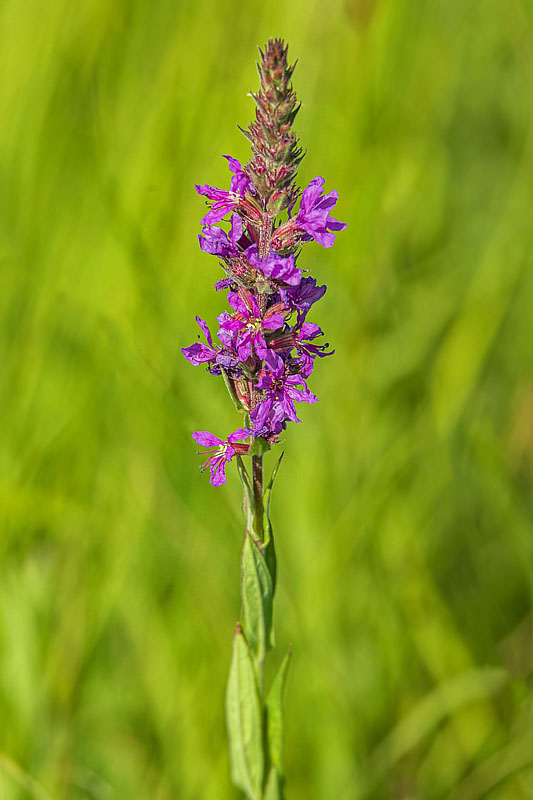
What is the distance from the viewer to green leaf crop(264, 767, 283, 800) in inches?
67.6

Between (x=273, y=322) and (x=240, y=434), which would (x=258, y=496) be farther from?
(x=273, y=322)

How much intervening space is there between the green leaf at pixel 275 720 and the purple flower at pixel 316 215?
1.00m

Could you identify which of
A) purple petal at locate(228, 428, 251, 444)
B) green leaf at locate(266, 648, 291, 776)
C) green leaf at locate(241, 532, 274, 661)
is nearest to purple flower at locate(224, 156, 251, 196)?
purple petal at locate(228, 428, 251, 444)

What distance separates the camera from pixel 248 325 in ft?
5.14

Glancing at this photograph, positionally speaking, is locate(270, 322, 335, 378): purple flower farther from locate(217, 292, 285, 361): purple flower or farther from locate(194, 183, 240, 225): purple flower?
locate(194, 183, 240, 225): purple flower

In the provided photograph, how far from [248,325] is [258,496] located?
15.0 inches

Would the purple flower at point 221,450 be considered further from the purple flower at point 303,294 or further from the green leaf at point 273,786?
the green leaf at point 273,786

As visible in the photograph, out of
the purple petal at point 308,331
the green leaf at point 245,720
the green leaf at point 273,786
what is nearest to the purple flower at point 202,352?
the purple petal at point 308,331

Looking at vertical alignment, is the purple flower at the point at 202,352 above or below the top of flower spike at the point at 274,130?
below

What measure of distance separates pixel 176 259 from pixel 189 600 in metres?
1.33

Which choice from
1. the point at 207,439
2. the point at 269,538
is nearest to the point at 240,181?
the point at 207,439

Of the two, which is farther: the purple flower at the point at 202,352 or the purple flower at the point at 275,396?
the purple flower at the point at 202,352

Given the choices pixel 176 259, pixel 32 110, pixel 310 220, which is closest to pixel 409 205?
pixel 176 259

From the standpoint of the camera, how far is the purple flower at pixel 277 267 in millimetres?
1469
